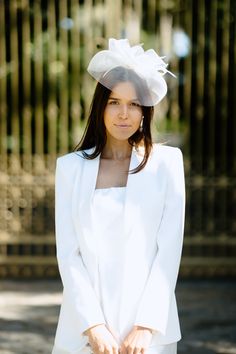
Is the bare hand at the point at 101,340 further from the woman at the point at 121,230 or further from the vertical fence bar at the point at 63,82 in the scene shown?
the vertical fence bar at the point at 63,82

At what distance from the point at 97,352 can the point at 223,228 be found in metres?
4.46

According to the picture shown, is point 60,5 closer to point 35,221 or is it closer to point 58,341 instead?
point 35,221

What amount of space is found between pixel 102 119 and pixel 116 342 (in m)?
0.69

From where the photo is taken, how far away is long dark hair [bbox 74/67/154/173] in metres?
2.07

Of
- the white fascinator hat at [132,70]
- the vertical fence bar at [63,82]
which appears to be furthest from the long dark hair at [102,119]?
the vertical fence bar at [63,82]

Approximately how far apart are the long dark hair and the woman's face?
2 centimetres

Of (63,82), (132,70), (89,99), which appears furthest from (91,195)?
(63,82)

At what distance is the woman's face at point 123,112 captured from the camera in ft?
6.79

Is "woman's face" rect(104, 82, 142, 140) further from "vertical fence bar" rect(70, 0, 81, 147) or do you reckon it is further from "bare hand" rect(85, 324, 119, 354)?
"vertical fence bar" rect(70, 0, 81, 147)

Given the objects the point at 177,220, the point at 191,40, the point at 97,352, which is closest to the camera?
the point at 97,352

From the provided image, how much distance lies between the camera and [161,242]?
2008 mm

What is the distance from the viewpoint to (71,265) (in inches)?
78.8

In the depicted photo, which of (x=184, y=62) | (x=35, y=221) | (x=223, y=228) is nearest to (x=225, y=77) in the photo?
(x=184, y=62)

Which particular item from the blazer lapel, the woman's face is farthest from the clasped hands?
the woman's face
